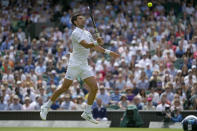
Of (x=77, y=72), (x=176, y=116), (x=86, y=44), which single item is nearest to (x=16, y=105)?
(x=176, y=116)

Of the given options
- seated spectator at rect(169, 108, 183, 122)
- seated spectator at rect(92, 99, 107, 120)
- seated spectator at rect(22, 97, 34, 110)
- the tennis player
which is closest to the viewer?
the tennis player

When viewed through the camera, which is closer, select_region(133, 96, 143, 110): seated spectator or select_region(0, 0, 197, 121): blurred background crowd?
select_region(133, 96, 143, 110): seated spectator

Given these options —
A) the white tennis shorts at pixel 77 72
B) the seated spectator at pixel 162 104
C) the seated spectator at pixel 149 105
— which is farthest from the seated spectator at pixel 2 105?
the white tennis shorts at pixel 77 72

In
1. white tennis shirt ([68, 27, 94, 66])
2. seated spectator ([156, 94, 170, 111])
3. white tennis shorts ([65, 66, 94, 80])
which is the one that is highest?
white tennis shirt ([68, 27, 94, 66])

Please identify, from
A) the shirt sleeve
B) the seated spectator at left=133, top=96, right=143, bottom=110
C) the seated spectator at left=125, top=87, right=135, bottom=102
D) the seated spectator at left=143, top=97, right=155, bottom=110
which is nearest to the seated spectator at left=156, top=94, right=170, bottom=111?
the seated spectator at left=143, top=97, right=155, bottom=110

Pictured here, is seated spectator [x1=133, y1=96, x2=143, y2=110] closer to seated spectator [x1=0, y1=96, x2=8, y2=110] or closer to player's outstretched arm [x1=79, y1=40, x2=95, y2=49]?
seated spectator [x1=0, y1=96, x2=8, y2=110]

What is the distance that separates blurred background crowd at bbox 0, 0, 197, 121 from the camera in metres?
19.0

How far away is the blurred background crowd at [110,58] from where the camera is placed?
19047mm

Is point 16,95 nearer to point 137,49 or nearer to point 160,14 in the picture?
point 137,49

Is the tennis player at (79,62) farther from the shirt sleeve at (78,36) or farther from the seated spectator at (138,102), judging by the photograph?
the seated spectator at (138,102)

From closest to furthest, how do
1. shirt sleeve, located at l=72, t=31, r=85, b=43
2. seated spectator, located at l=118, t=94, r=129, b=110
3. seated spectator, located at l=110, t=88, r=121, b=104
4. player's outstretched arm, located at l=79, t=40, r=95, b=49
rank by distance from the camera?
player's outstretched arm, located at l=79, t=40, r=95, b=49
shirt sleeve, located at l=72, t=31, r=85, b=43
seated spectator, located at l=118, t=94, r=129, b=110
seated spectator, located at l=110, t=88, r=121, b=104

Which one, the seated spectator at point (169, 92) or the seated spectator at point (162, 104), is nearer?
the seated spectator at point (162, 104)

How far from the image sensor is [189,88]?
742 inches

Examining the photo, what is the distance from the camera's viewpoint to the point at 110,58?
72.3ft
